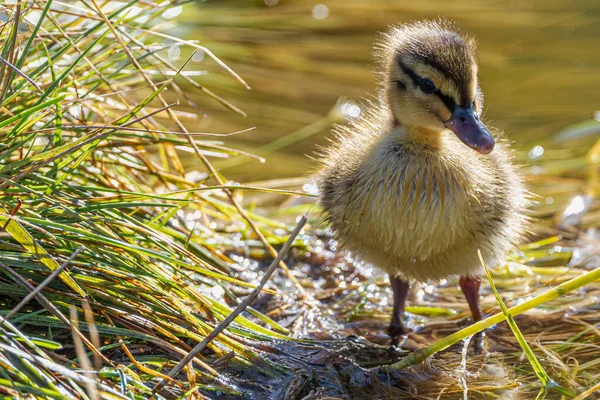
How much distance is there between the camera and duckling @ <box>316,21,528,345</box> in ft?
11.1

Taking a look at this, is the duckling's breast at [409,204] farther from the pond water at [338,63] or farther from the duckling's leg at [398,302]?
the pond water at [338,63]

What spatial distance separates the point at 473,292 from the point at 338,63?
365cm

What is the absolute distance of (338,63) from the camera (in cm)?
714

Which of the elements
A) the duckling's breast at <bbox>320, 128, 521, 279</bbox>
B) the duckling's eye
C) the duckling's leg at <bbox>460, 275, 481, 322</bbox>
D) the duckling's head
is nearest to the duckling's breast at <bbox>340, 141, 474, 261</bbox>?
the duckling's breast at <bbox>320, 128, 521, 279</bbox>

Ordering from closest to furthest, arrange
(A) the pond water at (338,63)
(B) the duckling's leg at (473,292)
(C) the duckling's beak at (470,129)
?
(C) the duckling's beak at (470,129) → (B) the duckling's leg at (473,292) → (A) the pond water at (338,63)

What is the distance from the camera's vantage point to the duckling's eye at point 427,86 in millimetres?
3438

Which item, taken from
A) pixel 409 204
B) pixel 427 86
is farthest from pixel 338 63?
pixel 409 204

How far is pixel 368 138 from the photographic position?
3.77 m

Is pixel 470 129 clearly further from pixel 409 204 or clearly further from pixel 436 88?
pixel 409 204

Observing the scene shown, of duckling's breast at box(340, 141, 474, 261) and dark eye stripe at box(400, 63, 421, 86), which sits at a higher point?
dark eye stripe at box(400, 63, 421, 86)

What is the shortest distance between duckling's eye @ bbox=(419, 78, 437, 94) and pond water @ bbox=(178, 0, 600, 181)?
198 cm

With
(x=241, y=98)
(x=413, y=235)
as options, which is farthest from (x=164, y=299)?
(x=241, y=98)

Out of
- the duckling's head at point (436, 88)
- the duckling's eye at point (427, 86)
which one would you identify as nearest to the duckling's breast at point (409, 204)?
the duckling's head at point (436, 88)

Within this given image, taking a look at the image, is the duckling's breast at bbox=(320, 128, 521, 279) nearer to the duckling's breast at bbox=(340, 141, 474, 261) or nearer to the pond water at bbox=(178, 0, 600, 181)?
the duckling's breast at bbox=(340, 141, 474, 261)
